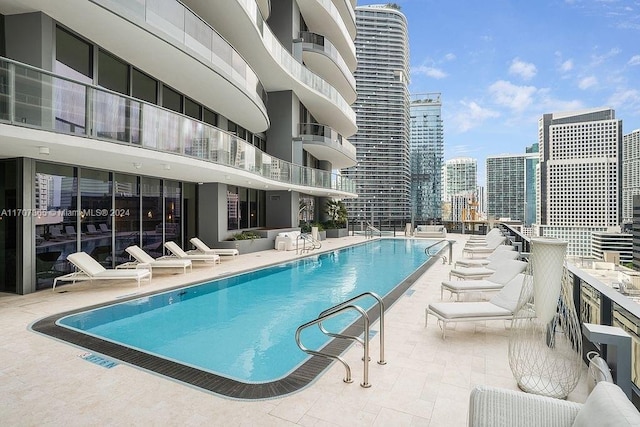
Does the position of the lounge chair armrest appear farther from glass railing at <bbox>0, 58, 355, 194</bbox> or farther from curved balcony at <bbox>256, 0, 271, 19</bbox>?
curved balcony at <bbox>256, 0, 271, 19</bbox>

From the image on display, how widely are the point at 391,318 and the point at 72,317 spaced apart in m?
5.44

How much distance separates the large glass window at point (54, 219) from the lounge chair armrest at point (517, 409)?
373 inches

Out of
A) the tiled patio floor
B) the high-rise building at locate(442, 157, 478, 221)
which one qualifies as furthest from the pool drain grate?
the high-rise building at locate(442, 157, 478, 221)

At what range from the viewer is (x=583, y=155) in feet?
302

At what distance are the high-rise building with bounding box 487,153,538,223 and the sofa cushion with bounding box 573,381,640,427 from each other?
10545 cm

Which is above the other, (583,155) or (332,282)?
(583,155)

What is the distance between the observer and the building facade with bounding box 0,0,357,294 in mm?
6988

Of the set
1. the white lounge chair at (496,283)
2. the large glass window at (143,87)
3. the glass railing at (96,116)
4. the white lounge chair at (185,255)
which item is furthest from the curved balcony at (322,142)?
the white lounge chair at (496,283)

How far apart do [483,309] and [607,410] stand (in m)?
3.89

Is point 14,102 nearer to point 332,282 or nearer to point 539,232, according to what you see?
point 332,282

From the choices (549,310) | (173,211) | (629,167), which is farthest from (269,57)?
(629,167)

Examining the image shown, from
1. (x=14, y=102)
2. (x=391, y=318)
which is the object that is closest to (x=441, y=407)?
(x=391, y=318)

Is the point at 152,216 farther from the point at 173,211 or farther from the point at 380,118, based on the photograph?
the point at 380,118

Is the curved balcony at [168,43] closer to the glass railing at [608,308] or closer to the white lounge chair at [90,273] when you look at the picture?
the white lounge chair at [90,273]
